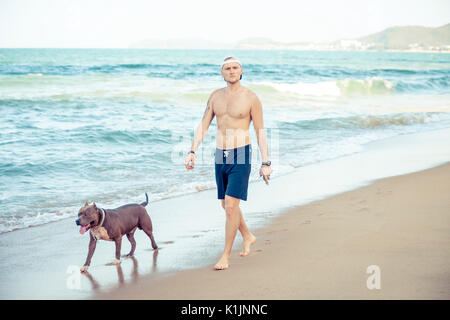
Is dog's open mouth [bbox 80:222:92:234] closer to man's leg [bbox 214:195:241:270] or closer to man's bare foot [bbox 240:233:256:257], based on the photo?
man's leg [bbox 214:195:241:270]

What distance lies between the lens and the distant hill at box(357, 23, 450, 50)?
151m

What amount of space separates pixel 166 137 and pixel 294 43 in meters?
187

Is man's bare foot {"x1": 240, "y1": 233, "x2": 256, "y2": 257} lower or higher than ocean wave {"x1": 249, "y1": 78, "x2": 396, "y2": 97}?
lower

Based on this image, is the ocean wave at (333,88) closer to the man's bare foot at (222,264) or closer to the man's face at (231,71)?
the man's face at (231,71)

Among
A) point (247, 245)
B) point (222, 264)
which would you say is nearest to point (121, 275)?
point (222, 264)

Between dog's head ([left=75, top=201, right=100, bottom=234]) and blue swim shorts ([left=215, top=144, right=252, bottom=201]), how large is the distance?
3.69 ft

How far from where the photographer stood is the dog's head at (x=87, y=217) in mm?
4230

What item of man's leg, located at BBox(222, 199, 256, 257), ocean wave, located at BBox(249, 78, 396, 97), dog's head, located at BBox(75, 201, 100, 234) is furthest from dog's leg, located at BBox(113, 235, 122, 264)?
ocean wave, located at BBox(249, 78, 396, 97)

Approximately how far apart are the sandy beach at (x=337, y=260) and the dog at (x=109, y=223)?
0.53m

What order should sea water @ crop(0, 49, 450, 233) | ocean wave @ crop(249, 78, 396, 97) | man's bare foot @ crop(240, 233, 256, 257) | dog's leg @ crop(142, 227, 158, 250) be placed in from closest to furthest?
man's bare foot @ crop(240, 233, 256, 257)
dog's leg @ crop(142, 227, 158, 250)
sea water @ crop(0, 49, 450, 233)
ocean wave @ crop(249, 78, 396, 97)

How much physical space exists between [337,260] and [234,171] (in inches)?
46.1

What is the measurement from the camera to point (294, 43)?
19238 centimetres

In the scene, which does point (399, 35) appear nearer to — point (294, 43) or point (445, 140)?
point (294, 43)
